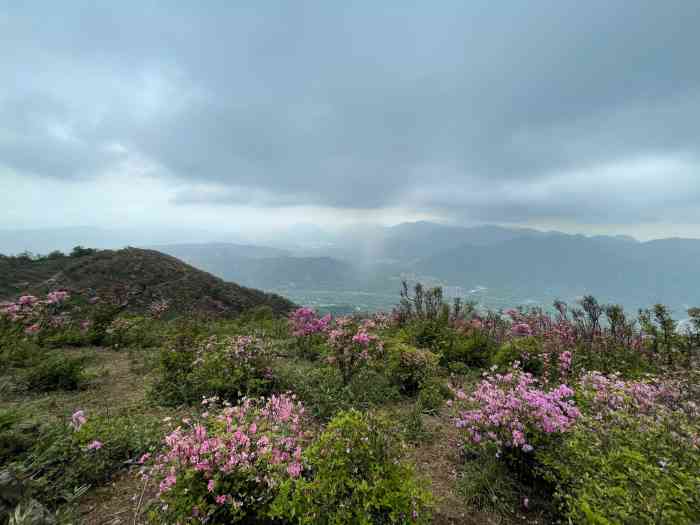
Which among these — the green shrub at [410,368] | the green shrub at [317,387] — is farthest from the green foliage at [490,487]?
the green shrub at [410,368]

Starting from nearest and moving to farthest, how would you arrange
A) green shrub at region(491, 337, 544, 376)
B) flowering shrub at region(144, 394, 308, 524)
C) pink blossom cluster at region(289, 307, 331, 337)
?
flowering shrub at region(144, 394, 308, 524) → green shrub at region(491, 337, 544, 376) → pink blossom cluster at region(289, 307, 331, 337)

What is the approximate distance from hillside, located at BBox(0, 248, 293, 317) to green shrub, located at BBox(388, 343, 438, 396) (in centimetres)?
1496

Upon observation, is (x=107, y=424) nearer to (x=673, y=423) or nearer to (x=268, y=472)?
(x=268, y=472)

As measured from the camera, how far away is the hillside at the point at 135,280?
19531 mm

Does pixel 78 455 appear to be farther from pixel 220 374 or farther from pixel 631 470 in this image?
pixel 631 470

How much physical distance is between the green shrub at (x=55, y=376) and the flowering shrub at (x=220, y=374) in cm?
189

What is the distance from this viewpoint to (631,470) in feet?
6.53

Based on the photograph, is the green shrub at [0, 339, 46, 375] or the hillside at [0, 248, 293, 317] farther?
the hillside at [0, 248, 293, 317]

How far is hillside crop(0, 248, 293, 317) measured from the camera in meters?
19.5

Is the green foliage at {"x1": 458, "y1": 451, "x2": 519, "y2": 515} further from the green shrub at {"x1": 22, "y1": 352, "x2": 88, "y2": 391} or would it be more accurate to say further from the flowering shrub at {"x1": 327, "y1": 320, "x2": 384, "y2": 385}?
the green shrub at {"x1": 22, "y1": 352, "x2": 88, "y2": 391}

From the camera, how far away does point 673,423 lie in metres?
2.47

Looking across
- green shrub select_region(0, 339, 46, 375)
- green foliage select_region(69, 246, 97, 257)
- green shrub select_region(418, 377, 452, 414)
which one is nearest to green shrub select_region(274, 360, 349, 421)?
green shrub select_region(418, 377, 452, 414)

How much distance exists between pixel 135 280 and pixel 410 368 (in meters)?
25.0

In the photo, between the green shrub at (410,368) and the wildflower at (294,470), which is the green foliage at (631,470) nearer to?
the wildflower at (294,470)
